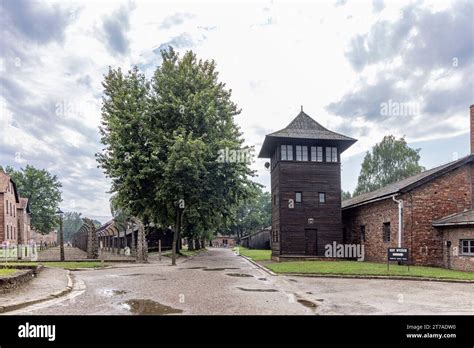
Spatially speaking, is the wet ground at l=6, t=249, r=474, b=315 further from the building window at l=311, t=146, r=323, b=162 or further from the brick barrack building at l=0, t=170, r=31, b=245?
the brick barrack building at l=0, t=170, r=31, b=245

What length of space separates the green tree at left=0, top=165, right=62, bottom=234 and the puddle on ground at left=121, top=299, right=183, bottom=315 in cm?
7482

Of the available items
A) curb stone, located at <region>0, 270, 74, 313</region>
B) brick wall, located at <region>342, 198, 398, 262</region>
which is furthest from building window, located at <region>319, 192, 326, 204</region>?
curb stone, located at <region>0, 270, 74, 313</region>

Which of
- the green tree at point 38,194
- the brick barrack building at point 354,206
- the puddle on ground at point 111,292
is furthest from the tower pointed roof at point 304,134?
the green tree at point 38,194

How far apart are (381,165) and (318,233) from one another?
97.1 ft

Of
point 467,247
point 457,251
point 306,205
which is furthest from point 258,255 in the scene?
point 467,247

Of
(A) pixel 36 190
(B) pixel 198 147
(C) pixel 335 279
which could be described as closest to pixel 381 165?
(B) pixel 198 147

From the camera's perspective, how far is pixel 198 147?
25078 millimetres

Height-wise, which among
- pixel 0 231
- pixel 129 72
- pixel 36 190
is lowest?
pixel 0 231

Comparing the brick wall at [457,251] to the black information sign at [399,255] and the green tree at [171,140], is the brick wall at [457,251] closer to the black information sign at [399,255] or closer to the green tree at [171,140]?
the black information sign at [399,255]

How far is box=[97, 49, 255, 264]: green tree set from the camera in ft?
88.6

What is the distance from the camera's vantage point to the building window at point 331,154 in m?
29.2
